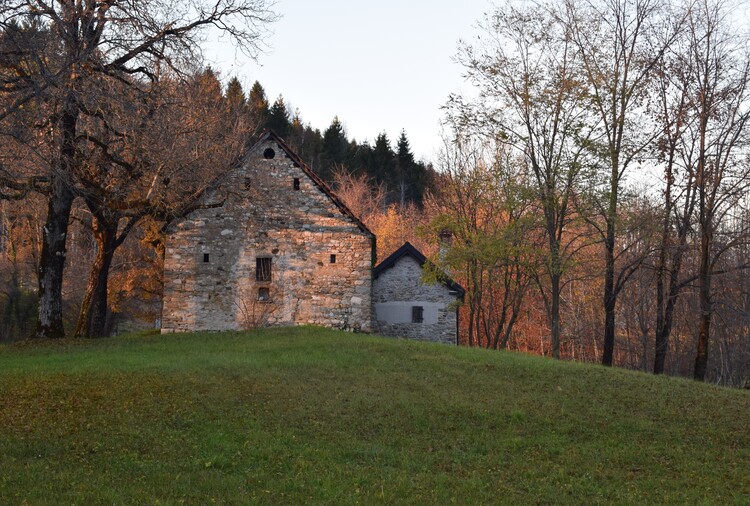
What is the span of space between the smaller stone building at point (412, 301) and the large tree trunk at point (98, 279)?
11.2 m

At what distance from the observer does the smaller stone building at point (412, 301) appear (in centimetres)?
2977

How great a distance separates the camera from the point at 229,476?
831 cm

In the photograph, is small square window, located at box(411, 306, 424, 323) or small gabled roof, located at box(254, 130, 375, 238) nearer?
small gabled roof, located at box(254, 130, 375, 238)

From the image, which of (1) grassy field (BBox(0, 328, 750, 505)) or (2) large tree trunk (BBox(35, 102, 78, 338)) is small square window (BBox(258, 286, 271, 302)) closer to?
(2) large tree trunk (BBox(35, 102, 78, 338))

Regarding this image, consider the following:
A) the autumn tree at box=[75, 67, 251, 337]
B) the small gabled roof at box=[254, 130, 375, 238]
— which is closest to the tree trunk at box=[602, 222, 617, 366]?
the small gabled roof at box=[254, 130, 375, 238]

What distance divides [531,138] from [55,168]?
17.4 m

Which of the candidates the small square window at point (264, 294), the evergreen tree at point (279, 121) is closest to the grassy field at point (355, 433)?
the small square window at point (264, 294)

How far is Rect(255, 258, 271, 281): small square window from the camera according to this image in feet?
85.5

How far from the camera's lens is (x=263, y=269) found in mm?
26141

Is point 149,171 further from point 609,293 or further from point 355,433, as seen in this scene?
point 609,293

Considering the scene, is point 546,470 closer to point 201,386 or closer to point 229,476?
point 229,476

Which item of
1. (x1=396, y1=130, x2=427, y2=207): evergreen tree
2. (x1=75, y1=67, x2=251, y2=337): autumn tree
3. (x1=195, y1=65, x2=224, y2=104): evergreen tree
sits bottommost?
(x1=75, y1=67, x2=251, y2=337): autumn tree

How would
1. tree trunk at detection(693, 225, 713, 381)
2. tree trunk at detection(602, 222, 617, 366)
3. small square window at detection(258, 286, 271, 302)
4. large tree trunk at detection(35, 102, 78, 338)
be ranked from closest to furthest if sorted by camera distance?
large tree trunk at detection(35, 102, 78, 338), tree trunk at detection(693, 225, 713, 381), tree trunk at detection(602, 222, 617, 366), small square window at detection(258, 286, 271, 302)

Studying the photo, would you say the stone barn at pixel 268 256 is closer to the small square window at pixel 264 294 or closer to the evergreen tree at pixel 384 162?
the small square window at pixel 264 294
